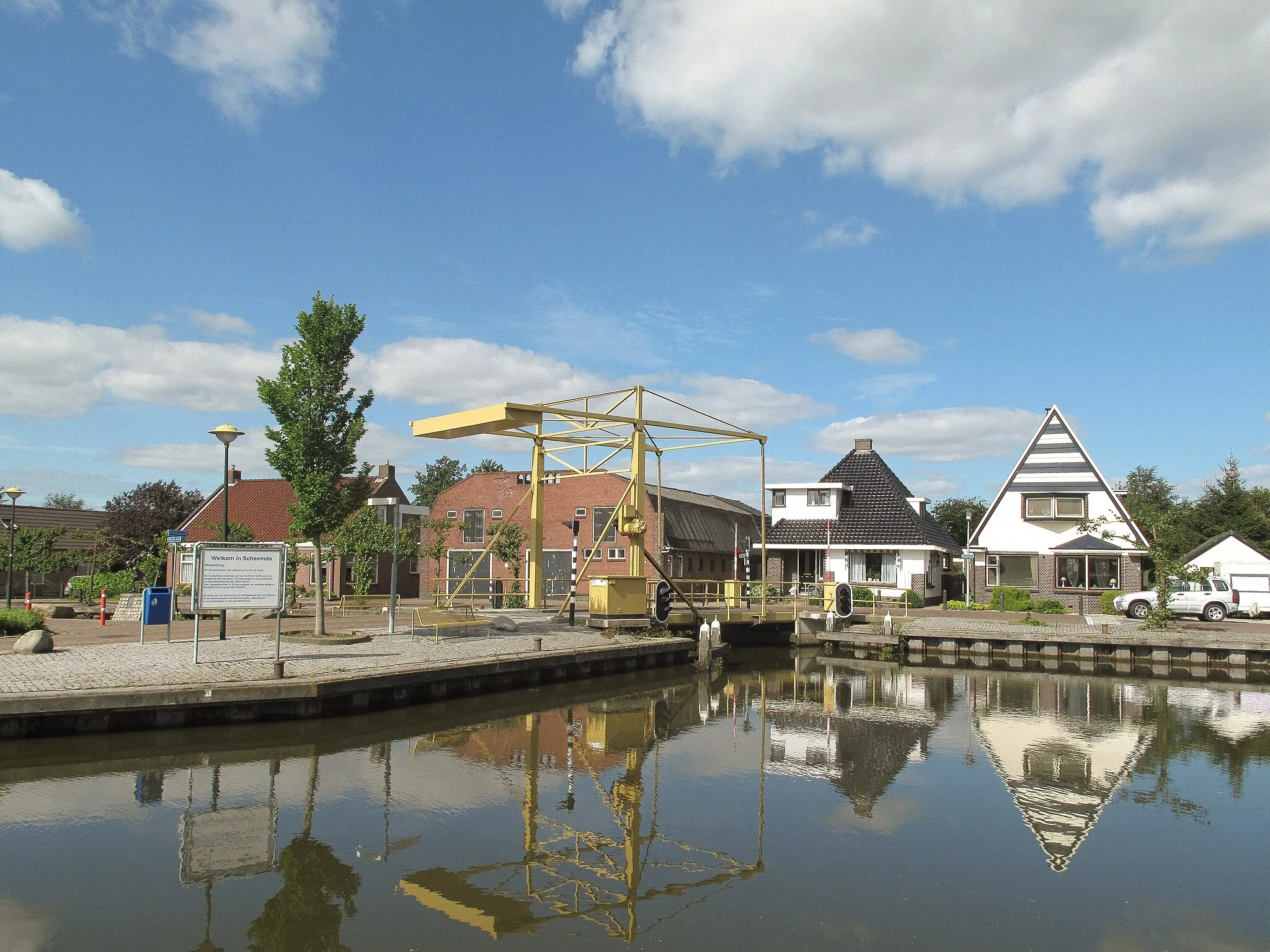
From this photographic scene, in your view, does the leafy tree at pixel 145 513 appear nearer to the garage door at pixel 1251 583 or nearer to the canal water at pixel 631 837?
the canal water at pixel 631 837

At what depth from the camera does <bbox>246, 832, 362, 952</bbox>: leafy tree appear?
281 inches

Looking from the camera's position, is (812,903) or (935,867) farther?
(935,867)

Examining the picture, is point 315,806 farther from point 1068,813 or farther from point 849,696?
point 849,696

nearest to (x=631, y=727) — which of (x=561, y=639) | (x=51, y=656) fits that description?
(x=561, y=639)

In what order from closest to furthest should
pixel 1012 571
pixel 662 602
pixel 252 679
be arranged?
pixel 252 679
pixel 662 602
pixel 1012 571

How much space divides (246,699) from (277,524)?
34554mm

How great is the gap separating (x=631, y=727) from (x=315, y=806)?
6.81 m

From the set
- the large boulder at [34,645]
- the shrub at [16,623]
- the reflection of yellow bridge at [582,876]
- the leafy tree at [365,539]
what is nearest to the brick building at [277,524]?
the leafy tree at [365,539]

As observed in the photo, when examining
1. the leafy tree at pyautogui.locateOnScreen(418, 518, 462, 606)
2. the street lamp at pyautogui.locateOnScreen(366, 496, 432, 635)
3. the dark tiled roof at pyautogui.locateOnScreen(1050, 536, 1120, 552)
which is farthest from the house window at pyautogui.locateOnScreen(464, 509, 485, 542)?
the dark tiled roof at pyautogui.locateOnScreen(1050, 536, 1120, 552)

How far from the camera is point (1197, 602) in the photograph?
31.3 meters

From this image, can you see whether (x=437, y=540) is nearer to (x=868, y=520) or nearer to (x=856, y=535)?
(x=856, y=535)

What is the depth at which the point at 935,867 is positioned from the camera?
9.05 m

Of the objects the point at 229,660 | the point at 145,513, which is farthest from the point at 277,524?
the point at 229,660

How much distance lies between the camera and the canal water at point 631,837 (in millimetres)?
7512
